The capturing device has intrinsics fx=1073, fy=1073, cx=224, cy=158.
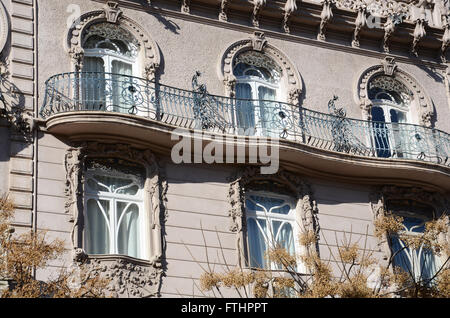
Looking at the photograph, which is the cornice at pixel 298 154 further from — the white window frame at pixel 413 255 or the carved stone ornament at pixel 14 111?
the white window frame at pixel 413 255

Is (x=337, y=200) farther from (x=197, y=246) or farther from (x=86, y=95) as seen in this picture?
(x=86, y=95)

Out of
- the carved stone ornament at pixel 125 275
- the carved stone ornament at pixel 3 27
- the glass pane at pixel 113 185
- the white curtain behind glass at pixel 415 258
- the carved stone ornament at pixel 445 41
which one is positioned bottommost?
the carved stone ornament at pixel 125 275

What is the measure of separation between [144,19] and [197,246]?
5.45 metres

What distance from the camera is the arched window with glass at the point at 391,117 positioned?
24.2 m

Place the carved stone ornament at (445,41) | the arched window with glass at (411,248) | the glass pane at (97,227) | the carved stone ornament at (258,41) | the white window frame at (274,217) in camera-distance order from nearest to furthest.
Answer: the glass pane at (97,227) < the white window frame at (274,217) < the arched window with glass at (411,248) < the carved stone ornament at (258,41) < the carved stone ornament at (445,41)

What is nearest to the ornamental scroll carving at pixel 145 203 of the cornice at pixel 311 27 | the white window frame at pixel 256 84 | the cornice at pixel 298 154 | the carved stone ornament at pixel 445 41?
the cornice at pixel 298 154

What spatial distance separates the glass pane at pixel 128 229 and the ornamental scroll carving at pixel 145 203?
34cm

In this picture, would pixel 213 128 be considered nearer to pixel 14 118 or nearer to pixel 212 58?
pixel 212 58

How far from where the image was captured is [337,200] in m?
23.0

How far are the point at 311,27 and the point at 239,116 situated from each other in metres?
3.44

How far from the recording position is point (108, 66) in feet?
74.6

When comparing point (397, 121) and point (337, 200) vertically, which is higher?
point (397, 121)

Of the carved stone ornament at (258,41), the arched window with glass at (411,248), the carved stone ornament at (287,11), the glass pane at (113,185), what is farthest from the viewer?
the carved stone ornament at (287,11)
